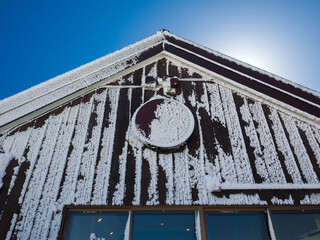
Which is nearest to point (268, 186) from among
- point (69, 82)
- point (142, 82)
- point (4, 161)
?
point (142, 82)

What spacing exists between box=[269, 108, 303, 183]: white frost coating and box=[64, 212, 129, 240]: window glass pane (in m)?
2.08

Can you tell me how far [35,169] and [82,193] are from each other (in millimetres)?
687

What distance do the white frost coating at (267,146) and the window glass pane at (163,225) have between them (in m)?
1.16

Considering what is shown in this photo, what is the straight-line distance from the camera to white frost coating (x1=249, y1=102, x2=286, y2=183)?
119 inches

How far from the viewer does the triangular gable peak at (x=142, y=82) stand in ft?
11.0

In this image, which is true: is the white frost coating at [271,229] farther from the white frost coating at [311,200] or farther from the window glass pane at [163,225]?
the window glass pane at [163,225]

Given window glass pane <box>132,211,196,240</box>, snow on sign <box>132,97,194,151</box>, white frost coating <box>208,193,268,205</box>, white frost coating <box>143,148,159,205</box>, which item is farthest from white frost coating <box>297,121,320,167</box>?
white frost coating <box>143,148,159,205</box>

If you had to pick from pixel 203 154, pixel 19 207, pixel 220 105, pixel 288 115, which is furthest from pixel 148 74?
pixel 19 207

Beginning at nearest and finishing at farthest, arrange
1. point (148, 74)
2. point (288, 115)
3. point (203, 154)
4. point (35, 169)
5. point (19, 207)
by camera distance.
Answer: point (19, 207) → point (35, 169) → point (203, 154) → point (288, 115) → point (148, 74)

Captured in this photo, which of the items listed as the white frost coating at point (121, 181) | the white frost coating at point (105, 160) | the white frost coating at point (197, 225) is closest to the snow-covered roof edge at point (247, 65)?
the white frost coating at point (105, 160)

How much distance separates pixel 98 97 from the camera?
3715 mm

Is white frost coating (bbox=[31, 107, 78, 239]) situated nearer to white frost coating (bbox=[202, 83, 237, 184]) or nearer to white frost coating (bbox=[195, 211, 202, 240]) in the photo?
white frost coating (bbox=[195, 211, 202, 240])

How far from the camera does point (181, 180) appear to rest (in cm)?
290

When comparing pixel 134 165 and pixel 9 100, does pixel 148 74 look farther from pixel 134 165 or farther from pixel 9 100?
pixel 9 100
